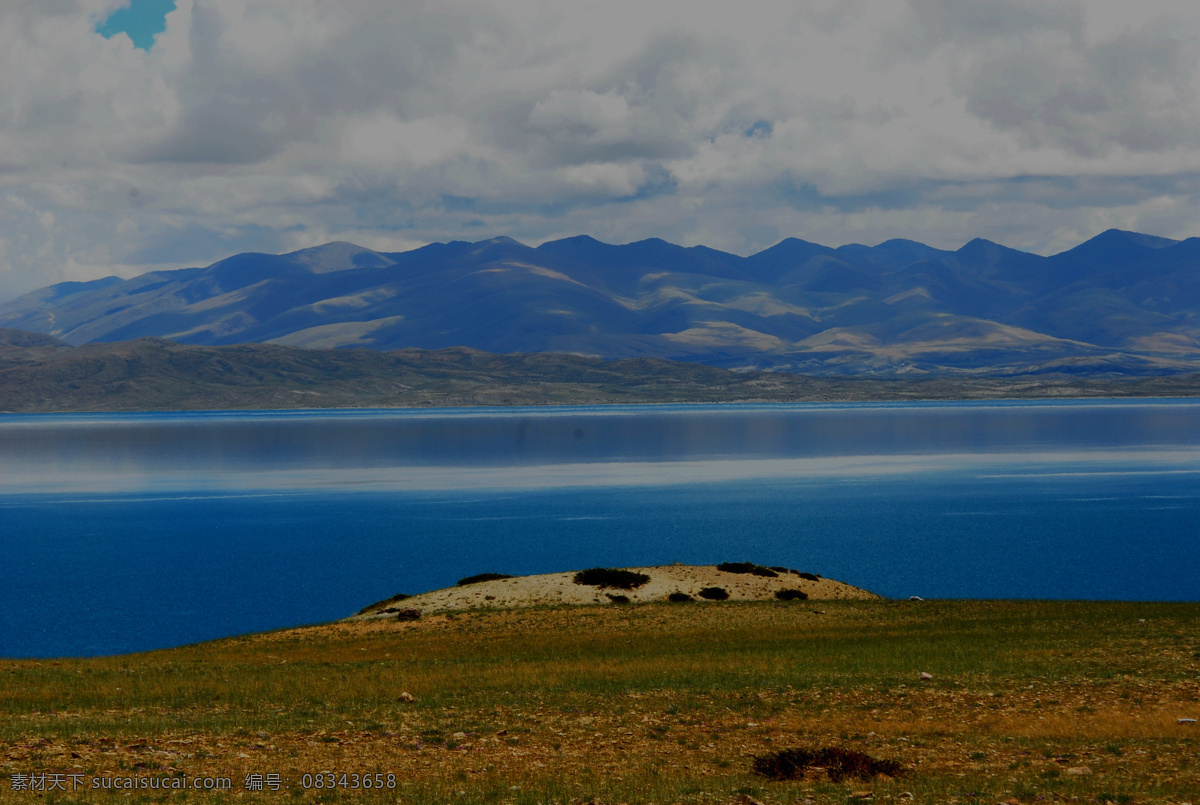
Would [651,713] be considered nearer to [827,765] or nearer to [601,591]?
[827,765]

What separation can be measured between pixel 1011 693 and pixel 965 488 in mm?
130601

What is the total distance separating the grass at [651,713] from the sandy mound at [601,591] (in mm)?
10559

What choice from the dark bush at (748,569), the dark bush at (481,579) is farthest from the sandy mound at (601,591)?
the dark bush at (481,579)

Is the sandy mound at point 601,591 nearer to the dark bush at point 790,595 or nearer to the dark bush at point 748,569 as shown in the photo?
the dark bush at point 790,595

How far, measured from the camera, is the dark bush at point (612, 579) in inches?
2283

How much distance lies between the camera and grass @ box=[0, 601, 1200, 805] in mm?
19375

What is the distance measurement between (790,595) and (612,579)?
10451 mm

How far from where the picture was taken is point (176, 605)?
73688mm

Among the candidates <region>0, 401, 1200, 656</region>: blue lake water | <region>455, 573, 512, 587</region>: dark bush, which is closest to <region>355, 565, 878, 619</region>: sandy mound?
<region>455, 573, 512, 587</region>: dark bush

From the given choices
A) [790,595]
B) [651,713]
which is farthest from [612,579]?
[651,713]

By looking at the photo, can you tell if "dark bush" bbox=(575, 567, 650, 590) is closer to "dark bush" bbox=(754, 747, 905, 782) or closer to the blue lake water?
the blue lake water

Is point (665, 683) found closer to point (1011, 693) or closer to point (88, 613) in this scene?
point (1011, 693)

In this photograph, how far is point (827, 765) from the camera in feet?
66.6

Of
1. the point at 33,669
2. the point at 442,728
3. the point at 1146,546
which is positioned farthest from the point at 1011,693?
the point at 1146,546
